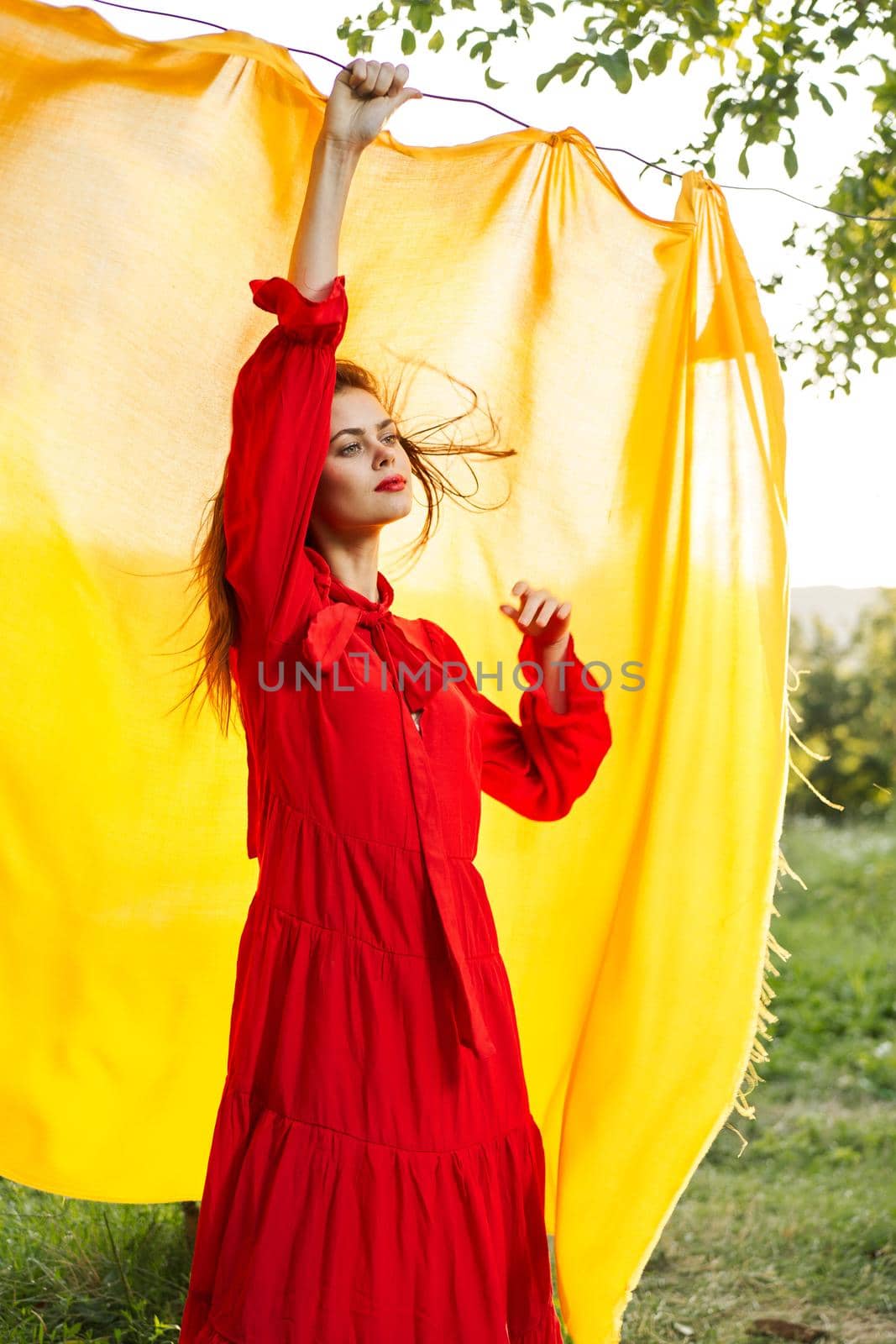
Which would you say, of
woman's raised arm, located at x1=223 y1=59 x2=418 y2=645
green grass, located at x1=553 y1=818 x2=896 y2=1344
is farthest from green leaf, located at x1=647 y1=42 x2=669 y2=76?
green grass, located at x1=553 y1=818 x2=896 y2=1344

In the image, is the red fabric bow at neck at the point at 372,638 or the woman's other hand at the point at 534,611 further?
the woman's other hand at the point at 534,611

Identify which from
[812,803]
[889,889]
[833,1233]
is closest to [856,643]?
[812,803]

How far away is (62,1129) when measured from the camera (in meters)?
2.48

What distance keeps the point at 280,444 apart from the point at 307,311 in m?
0.19

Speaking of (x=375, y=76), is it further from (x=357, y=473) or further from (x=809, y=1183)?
(x=809, y=1183)

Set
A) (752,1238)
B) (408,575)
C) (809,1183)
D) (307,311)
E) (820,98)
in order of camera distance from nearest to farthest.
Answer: (307,311)
(408,575)
(820,98)
(752,1238)
(809,1183)

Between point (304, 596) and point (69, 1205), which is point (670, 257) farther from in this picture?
point (69, 1205)

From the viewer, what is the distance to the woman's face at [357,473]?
2066 millimetres

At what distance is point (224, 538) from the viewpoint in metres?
2.14

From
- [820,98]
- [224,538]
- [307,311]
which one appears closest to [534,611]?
[224,538]

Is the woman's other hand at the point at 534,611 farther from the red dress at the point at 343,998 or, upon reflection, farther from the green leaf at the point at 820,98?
the green leaf at the point at 820,98

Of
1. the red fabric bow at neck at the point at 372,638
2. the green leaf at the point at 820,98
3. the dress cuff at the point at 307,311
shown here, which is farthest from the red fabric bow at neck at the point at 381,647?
the green leaf at the point at 820,98

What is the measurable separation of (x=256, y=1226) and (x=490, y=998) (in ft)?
1.61

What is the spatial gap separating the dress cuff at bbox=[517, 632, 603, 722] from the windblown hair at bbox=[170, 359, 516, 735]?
377 millimetres
